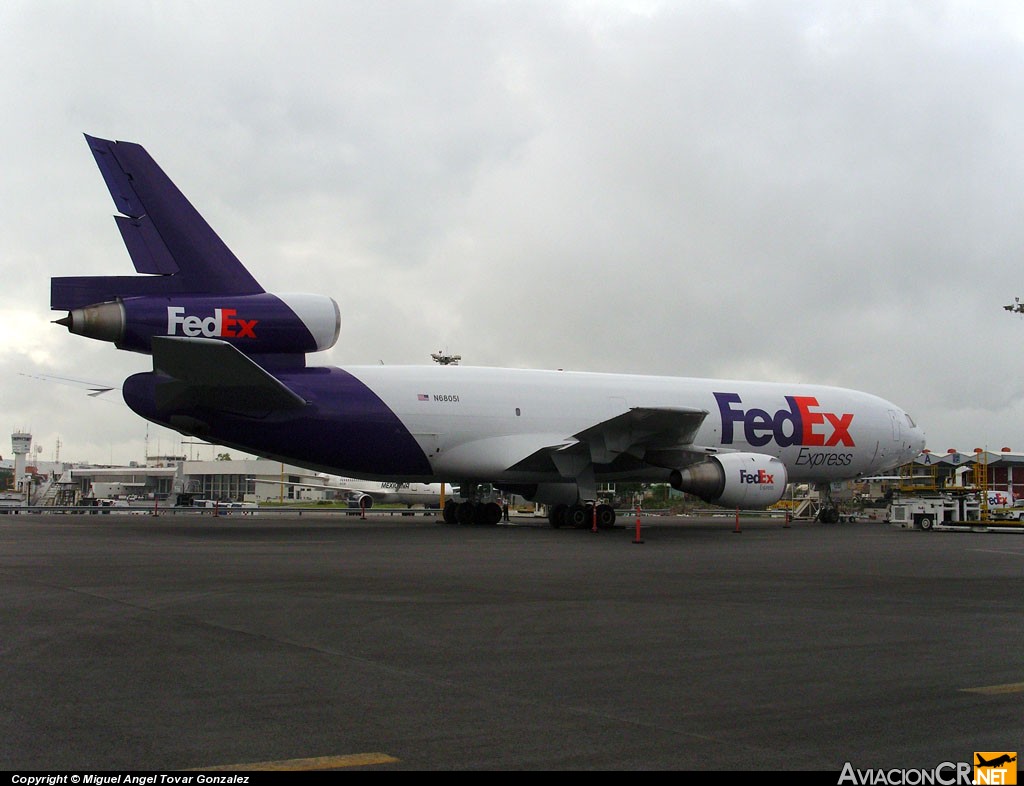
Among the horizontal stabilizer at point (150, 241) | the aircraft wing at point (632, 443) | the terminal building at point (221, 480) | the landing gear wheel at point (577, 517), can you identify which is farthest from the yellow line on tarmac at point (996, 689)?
the terminal building at point (221, 480)

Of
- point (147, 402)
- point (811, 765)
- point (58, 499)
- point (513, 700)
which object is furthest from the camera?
point (58, 499)

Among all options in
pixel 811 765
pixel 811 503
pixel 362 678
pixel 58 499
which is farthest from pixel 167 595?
pixel 58 499

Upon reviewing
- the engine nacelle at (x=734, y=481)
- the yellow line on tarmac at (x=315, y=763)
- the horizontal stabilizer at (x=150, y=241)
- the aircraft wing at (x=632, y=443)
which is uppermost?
the horizontal stabilizer at (x=150, y=241)

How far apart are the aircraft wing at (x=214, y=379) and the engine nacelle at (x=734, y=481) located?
33.4 ft

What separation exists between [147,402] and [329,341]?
4261mm

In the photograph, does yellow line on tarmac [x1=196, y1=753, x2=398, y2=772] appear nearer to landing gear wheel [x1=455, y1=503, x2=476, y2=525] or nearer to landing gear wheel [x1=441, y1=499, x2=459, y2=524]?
landing gear wheel [x1=455, y1=503, x2=476, y2=525]

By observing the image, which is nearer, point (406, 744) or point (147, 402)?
point (406, 744)

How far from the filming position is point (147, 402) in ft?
72.2

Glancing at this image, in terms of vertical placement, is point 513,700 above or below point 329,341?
below

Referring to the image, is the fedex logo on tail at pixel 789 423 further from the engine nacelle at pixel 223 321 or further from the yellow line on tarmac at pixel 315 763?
the yellow line on tarmac at pixel 315 763

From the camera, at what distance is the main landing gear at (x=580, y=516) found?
26.5m

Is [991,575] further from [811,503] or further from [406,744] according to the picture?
[811,503]

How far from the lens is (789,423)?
30.8m

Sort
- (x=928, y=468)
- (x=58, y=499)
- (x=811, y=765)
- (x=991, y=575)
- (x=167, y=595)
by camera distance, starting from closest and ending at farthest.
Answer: (x=811, y=765) → (x=167, y=595) → (x=991, y=575) → (x=928, y=468) → (x=58, y=499)
